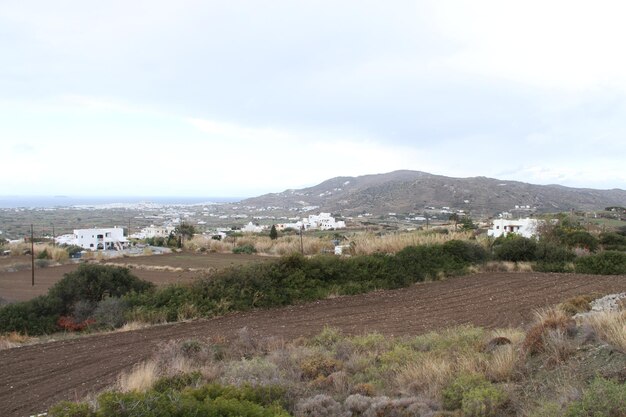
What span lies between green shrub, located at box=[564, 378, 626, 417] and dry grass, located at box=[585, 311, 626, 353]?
74.7 inches

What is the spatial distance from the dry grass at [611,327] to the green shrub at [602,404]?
6.22 ft

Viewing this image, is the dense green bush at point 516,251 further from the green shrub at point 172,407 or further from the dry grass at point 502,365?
the green shrub at point 172,407

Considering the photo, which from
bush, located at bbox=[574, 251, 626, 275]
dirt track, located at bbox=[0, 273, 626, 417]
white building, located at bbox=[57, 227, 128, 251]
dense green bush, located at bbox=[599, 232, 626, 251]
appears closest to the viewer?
dirt track, located at bbox=[0, 273, 626, 417]

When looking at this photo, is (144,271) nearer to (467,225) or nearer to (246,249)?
(246,249)

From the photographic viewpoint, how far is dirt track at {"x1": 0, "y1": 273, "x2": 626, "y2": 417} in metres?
8.26

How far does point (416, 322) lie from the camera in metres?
12.1

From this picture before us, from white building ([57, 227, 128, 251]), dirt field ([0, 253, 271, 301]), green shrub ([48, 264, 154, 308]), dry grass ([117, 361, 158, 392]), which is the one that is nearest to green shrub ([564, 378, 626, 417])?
dry grass ([117, 361, 158, 392])

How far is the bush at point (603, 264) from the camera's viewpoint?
20.3m

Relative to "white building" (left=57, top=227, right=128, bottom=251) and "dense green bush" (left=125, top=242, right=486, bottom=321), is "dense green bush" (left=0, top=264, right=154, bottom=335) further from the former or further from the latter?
"white building" (left=57, top=227, right=128, bottom=251)

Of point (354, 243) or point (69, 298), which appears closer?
point (69, 298)

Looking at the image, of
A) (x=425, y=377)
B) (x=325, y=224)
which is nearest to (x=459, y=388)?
(x=425, y=377)

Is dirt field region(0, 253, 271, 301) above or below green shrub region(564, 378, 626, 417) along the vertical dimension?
below

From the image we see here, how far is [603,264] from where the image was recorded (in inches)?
810

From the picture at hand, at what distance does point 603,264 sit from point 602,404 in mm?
18658
